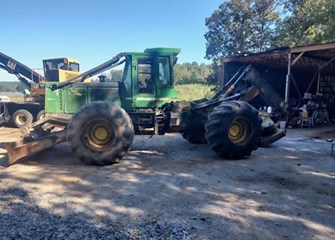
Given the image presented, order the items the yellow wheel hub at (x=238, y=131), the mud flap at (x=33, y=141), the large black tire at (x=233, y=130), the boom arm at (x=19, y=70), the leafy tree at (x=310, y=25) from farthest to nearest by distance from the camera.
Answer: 1. the leafy tree at (x=310, y=25)
2. the boom arm at (x=19, y=70)
3. the yellow wheel hub at (x=238, y=131)
4. the large black tire at (x=233, y=130)
5. the mud flap at (x=33, y=141)

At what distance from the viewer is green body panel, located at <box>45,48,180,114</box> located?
274 inches

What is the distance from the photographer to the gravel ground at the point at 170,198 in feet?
11.3

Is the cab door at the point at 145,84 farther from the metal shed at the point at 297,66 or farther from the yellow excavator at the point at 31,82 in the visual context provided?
the metal shed at the point at 297,66

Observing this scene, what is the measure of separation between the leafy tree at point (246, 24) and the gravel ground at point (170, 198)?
2726 cm

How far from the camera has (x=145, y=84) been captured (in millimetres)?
7113

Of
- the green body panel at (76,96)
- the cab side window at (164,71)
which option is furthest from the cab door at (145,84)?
the green body panel at (76,96)

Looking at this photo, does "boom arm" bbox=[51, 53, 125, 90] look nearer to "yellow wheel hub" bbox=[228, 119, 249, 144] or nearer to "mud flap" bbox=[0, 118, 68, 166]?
"mud flap" bbox=[0, 118, 68, 166]

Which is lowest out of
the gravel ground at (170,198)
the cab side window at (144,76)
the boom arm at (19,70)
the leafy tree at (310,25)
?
the gravel ground at (170,198)

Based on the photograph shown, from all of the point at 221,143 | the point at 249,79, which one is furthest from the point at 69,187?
the point at 249,79

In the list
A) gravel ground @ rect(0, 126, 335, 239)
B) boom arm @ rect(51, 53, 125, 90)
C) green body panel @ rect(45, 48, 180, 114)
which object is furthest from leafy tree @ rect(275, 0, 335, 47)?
boom arm @ rect(51, 53, 125, 90)

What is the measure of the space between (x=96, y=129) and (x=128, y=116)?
27.9 inches

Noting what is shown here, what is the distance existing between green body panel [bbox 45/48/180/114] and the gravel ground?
50.4 inches

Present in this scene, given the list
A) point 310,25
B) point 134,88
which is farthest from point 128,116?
point 310,25

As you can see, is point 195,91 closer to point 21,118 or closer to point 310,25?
point 310,25
